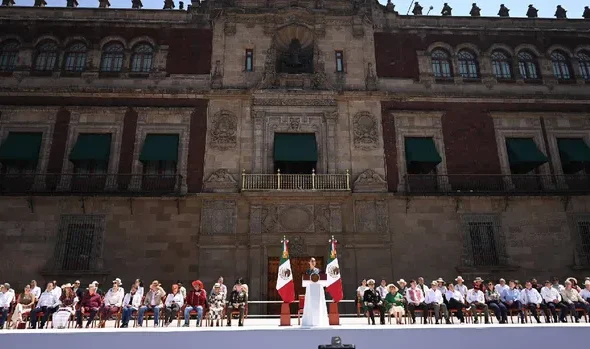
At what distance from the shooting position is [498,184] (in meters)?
19.3

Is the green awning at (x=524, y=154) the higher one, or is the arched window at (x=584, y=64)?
the arched window at (x=584, y=64)

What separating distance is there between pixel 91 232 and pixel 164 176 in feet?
12.4

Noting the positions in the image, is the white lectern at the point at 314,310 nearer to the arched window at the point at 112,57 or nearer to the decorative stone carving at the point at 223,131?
the decorative stone carving at the point at 223,131

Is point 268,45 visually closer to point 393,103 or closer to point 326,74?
point 326,74

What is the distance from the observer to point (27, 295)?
12.7 metres

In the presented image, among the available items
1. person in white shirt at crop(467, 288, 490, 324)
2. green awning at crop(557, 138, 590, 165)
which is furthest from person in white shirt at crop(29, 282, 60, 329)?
green awning at crop(557, 138, 590, 165)

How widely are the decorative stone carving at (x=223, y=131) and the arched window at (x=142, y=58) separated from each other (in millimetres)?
4497

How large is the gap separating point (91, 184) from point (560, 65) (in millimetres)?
23711

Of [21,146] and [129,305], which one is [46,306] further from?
[21,146]

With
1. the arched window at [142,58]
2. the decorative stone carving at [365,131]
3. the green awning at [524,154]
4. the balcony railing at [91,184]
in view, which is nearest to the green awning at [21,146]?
the balcony railing at [91,184]

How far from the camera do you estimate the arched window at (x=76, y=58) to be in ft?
67.4

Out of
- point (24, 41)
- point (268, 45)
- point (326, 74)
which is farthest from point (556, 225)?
point (24, 41)

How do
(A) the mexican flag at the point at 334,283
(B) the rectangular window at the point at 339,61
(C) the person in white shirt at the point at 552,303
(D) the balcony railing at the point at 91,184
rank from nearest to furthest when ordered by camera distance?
(A) the mexican flag at the point at 334,283 < (C) the person in white shirt at the point at 552,303 < (D) the balcony railing at the point at 91,184 < (B) the rectangular window at the point at 339,61

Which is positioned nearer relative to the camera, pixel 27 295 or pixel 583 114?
pixel 27 295
